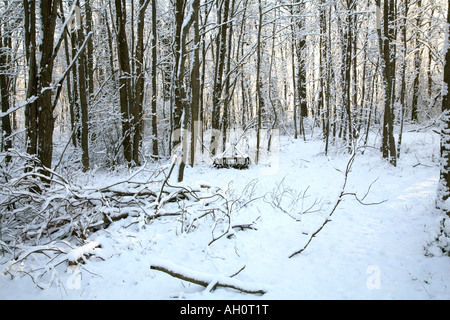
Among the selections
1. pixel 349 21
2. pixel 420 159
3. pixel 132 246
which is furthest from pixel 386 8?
pixel 132 246

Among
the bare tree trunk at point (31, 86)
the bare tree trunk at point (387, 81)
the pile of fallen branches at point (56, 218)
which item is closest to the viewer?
the pile of fallen branches at point (56, 218)

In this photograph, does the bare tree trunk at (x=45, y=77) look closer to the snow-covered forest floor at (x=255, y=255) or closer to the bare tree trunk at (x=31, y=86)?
the bare tree trunk at (x=31, y=86)

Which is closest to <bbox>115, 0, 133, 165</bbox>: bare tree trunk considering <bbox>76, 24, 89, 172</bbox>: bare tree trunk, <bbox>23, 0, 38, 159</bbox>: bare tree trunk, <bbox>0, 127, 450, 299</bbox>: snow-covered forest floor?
<bbox>76, 24, 89, 172</bbox>: bare tree trunk

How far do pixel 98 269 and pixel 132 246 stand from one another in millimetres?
625

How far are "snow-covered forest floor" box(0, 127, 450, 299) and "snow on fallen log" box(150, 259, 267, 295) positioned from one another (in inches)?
1.0

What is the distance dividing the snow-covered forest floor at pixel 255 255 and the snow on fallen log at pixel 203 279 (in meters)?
0.03

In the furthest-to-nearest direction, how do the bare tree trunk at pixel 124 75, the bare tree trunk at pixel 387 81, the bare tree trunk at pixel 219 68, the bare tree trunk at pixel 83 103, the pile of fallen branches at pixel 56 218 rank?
the bare tree trunk at pixel 219 68, the bare tree trunk at pixel 124 75, the bare tree trunk at pixel 387 81, the bare tree trunk at pixel 83 103, the pile of fallen branches at pixel 56 218

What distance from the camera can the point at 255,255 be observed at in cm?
379

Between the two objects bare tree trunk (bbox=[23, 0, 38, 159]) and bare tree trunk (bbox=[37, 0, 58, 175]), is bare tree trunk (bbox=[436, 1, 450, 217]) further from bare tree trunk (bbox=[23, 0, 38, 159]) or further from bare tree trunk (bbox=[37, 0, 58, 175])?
bare tree trunk (bbox=[23, 0, 38, 159])

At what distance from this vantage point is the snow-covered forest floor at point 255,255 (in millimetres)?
2854

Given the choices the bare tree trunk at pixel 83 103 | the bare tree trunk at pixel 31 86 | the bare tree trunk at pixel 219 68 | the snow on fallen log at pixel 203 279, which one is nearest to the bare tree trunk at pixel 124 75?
the bare tree trunk at pixel 83 103

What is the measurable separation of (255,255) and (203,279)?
1.18 m

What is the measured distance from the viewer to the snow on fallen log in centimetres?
277
